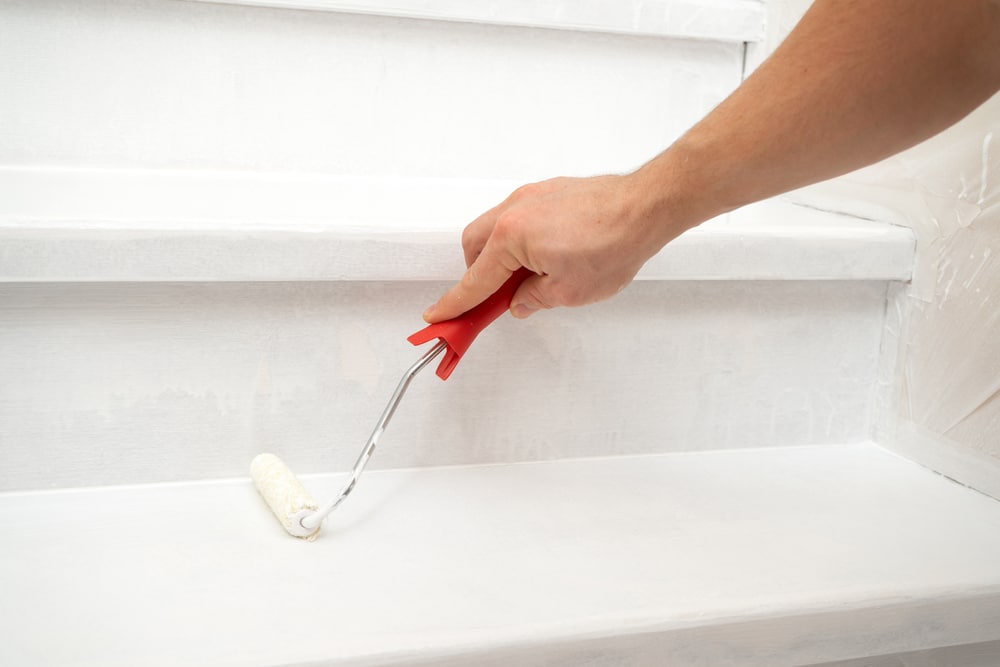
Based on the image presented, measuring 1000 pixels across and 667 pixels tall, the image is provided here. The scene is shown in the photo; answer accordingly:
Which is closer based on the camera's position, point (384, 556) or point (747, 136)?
point (747, 136)

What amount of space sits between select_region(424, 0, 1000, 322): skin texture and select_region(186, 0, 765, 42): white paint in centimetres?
36

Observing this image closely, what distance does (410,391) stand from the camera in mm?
755

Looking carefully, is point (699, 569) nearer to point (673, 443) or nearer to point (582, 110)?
point (673, 443)

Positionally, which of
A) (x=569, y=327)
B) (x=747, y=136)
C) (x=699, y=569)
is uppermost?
(x=747, y=136)

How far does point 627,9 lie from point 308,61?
313 millimetres

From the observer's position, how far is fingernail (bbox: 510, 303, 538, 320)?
2.24ft

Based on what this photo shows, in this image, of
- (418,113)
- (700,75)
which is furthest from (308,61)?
(700,75)

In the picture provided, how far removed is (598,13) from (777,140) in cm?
49

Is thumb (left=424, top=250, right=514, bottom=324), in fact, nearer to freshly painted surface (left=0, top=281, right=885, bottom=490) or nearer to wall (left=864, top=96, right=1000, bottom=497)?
freshly painted surface (left=0, top=281, right=885, bottom=490)

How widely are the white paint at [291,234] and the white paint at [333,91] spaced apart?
40 mm

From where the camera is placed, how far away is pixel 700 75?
1047mm

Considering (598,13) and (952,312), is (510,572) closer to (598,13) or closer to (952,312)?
(952,312)

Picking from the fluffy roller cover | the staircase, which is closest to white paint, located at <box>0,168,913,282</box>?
the staircase

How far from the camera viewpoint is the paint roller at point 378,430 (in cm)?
65
